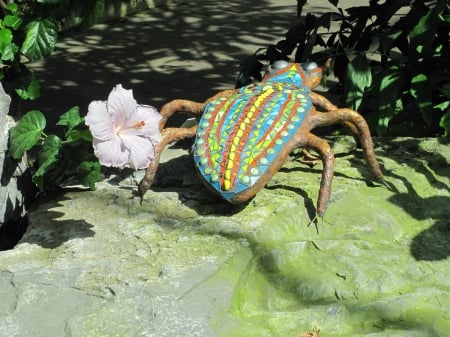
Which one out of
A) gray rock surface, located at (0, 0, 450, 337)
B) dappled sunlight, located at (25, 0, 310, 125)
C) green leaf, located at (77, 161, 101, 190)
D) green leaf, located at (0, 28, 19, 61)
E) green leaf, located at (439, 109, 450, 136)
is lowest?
dappled sunlight, located at (25, 0, 310, 125)

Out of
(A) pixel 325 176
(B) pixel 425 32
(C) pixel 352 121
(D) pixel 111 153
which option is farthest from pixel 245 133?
(B) pixel 425 32

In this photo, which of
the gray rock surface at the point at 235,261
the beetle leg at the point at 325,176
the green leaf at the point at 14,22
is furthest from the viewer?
the green leaf at the point at 14,22

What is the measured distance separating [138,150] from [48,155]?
50 centimetres

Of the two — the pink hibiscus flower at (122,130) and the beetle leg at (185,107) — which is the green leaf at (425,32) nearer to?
the beetle leg at (185,107)

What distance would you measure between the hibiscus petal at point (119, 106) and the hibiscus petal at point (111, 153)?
0.09m

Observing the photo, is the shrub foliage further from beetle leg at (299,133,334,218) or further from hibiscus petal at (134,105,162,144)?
hibiscus petal at (134,105,162,144)

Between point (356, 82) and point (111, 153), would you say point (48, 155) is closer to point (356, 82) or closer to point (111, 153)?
point (111, 153)

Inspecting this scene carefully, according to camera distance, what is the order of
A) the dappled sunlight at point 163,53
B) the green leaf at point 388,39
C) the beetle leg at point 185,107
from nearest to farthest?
the beetle leg at point 185,107, the green leaf at point 388,39, the dappled sunlight at point 163,53

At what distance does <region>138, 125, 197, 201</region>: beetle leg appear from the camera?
358cm

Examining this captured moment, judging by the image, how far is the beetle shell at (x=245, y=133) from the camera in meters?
3.40

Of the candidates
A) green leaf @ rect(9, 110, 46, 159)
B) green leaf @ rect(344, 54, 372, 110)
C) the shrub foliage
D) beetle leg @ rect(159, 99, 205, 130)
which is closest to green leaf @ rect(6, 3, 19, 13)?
green leaf @ rect(9, 110, 46, 159)

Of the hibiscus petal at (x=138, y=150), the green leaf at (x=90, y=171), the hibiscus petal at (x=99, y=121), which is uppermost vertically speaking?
the hibiscus petal at (x=99, y=121)

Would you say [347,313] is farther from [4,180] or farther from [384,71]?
[384,71]

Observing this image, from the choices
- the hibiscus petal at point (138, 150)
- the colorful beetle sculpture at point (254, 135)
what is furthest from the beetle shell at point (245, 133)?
the hibiscus petal at point (138, 150)
